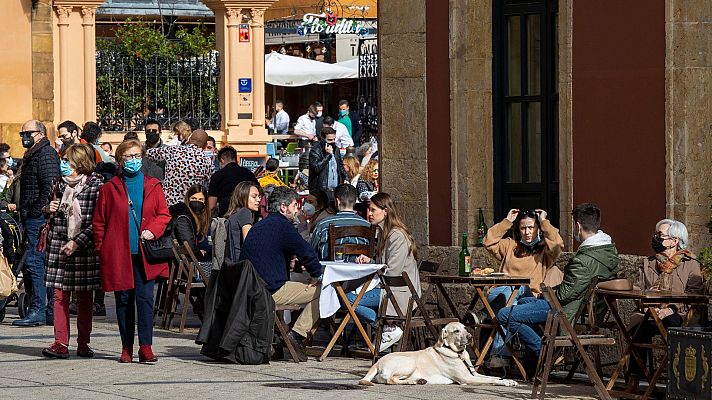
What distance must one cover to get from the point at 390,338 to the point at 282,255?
3.55 ft

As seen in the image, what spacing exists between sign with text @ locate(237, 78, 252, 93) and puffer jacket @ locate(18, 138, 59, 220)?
14.3 meters

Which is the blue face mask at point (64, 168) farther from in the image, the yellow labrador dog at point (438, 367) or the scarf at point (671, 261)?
the scarf at point (671, 261)

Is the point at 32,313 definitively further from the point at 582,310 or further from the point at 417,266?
the point at 582,310

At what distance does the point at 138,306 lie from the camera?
13000mm

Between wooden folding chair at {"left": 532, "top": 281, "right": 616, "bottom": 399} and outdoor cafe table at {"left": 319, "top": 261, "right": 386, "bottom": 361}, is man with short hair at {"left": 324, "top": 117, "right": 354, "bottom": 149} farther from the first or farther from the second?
wooden folding chair at {"left": 532, "top": 281, "right": 616, "bottom": 399}

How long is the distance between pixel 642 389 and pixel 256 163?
12712 mm

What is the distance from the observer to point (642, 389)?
1174 centimetres

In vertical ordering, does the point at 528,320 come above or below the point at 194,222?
below

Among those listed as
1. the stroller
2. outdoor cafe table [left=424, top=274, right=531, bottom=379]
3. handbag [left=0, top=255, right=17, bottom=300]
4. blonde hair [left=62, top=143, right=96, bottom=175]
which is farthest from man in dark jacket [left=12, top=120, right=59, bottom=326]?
outdoor cafe table [left=424, top=274, right=531, bottom=379]

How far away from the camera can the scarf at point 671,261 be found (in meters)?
11.7

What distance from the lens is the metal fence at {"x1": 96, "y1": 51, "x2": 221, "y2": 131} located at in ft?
94.3

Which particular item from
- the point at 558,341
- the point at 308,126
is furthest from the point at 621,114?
the point at 308,126

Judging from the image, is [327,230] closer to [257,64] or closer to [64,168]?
[64,168]

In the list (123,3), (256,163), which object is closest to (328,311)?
(256,163)
